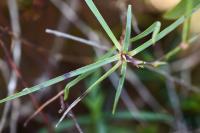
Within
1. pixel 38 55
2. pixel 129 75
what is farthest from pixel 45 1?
pixel 129 75

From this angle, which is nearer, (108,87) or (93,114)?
(93,114)

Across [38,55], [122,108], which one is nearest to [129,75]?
[122,108]

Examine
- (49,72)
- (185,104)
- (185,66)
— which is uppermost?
(49,72)

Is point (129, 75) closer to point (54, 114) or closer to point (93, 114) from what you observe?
point (93, 114)

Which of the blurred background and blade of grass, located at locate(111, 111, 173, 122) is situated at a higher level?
the blurred background

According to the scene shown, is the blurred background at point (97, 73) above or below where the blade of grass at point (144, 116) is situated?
above

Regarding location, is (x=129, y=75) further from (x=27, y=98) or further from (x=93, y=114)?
(x=27, y=98)

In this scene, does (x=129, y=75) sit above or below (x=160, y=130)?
above

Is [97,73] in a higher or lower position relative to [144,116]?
higher
